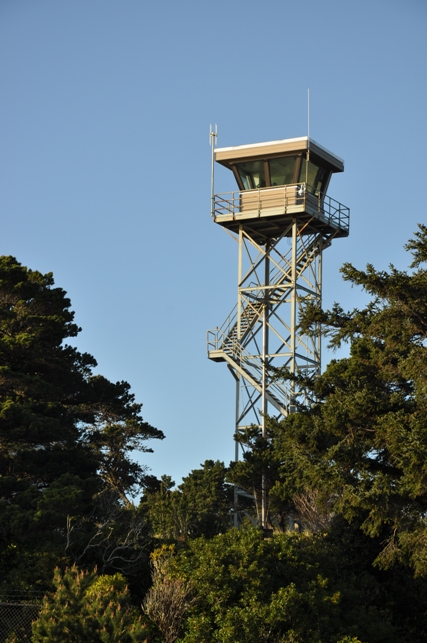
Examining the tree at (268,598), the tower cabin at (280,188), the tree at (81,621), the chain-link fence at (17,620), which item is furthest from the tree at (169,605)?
the tower cabin at (280,188)

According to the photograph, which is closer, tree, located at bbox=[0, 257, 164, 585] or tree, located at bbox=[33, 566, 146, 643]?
tree, located at bbox=[33, 566, 146, 643]

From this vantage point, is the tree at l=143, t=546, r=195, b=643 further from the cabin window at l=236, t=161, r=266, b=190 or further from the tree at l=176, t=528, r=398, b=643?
the cabin window at l=236, t=161, r=266, b=190

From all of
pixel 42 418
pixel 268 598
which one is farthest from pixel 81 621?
pixel 42 418

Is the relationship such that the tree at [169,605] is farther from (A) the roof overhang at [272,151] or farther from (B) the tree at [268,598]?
(A) the roof overhang at [272,151]

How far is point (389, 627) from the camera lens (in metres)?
29.0

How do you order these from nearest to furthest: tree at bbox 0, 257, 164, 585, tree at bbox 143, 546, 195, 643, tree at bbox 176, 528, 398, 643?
tree at bbox 176, 528, 398, 643
tree at bbox 143, 546, 195, 643
tree at bbox 0, 257, 164, 585

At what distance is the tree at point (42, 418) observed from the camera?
33.2 metres

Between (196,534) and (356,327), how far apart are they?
12198mm

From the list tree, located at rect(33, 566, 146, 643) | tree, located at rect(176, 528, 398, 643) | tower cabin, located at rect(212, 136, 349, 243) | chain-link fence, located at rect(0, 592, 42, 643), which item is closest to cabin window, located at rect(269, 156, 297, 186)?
tower cabin, located at rect(212, 136, 349, 243)

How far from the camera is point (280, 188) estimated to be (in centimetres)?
4969

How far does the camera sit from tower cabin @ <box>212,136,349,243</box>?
4925 centimetres

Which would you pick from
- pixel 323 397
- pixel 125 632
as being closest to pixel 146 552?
pixel 323 397

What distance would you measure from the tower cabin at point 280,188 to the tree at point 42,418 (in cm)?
956

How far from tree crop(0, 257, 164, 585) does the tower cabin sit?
31.4 ft
